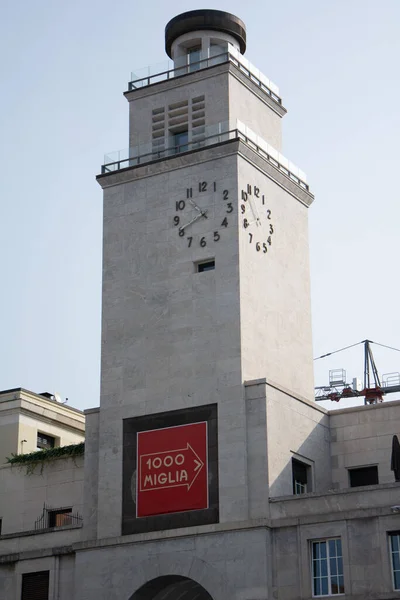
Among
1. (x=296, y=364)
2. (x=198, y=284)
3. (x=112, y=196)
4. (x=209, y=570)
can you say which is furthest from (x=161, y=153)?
(x=209, y=570)

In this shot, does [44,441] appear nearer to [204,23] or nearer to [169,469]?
[169,469]

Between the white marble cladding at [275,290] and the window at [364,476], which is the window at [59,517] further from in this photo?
the window at [364,476]

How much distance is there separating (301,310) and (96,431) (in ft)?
40.2

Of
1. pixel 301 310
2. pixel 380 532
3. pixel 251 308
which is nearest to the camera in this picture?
pixel 380 532

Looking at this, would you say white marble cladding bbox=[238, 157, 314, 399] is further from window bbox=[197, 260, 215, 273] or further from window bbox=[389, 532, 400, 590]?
window bbox=[389, 532, 400, 590]

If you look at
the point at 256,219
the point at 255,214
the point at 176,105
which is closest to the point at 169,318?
the point at 256,219

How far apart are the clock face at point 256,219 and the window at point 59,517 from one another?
1655 cm

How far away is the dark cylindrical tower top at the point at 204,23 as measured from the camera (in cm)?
6794

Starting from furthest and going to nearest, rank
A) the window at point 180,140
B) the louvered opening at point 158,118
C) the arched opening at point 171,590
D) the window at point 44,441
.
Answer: the window at point 44,441 → the louvered opening at point 158,118 → the window at point 180,140 → the arched opening at point 171,590

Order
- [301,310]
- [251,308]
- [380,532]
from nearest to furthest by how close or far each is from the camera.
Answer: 1. [380,532]
2. [251,308]
3. [301,310]

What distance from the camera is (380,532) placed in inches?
2035

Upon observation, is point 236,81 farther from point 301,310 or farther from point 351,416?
point 351,416

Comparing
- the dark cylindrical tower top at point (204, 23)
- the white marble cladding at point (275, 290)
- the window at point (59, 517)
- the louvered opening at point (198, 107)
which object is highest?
the dark cylindrical tower top at point (204, 23)

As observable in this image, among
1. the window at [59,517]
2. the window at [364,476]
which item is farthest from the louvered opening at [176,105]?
the window at [59,517]
